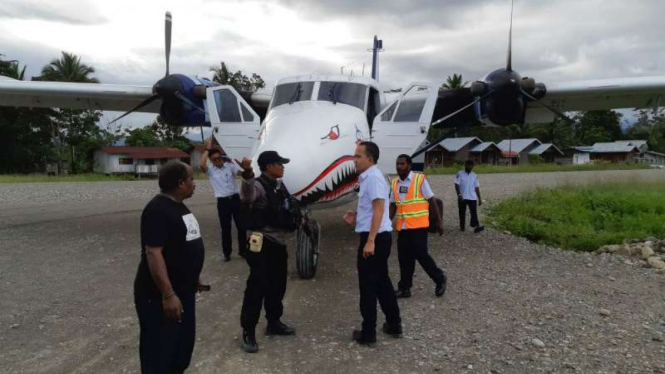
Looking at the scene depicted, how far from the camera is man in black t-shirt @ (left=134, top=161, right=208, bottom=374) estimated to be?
274 centimetres

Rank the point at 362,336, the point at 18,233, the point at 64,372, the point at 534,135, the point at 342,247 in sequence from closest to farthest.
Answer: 1. the point at 64,372
2. the point at 362,336
3. the point at 342,247
4. the point at 18,233
5. the point at 534,135

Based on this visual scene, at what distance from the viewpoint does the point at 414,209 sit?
548 cm

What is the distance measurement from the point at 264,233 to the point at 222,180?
315 centimetres

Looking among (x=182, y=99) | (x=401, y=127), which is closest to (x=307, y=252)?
(x=401, y=127)

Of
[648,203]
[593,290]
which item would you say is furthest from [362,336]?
[648,203]

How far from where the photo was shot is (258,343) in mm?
4316

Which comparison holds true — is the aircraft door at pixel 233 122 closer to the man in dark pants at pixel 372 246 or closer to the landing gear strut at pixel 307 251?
the landing gear strut at pixel 307 251

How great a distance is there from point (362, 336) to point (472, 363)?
96 centimetres

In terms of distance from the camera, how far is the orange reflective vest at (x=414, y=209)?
5473 millimetres

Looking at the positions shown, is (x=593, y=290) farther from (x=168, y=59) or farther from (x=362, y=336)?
(x=168, y=59)

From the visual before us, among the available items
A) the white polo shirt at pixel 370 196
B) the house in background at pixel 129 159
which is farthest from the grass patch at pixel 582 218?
the house in background at pixel 129 159

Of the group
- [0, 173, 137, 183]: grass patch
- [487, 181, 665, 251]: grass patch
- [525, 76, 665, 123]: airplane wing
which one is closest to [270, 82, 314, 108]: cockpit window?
[487, 181, 665, 251]: grass patch

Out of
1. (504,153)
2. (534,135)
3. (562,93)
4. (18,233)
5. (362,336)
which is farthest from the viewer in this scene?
(534,135)

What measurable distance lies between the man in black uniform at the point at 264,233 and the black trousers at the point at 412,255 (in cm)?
170
